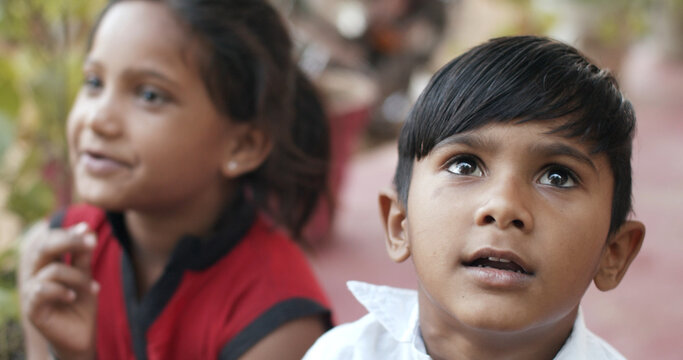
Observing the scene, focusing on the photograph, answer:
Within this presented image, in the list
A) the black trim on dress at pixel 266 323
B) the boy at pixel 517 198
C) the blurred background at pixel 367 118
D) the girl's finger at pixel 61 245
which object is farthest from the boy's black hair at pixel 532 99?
the girl's finger at pixel 61 245

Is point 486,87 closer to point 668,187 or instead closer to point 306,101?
point 306,101

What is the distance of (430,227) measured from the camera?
3.00 ft

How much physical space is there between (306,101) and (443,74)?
701 mm

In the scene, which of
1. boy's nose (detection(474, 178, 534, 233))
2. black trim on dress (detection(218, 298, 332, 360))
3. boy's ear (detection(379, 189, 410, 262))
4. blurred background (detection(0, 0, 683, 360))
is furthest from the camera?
blurred background (detection(0, 0, 683, 360))

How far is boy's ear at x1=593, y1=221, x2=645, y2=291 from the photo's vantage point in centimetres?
98

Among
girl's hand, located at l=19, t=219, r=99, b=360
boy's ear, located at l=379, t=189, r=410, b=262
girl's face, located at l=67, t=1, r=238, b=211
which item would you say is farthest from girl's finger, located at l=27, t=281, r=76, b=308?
boy's ear, located at l=379, t=189, r=410, b=262

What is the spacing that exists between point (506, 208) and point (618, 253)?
0.26m

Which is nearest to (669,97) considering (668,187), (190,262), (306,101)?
(668,187)

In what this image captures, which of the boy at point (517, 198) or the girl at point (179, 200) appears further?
the girl at point (179, 200)

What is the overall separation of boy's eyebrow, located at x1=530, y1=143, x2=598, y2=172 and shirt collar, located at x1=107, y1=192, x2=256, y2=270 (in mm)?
730

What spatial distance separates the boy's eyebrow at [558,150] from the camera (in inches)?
34.5

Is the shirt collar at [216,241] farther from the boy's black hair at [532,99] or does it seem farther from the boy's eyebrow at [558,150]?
the boy's eyebrow at [558,150]

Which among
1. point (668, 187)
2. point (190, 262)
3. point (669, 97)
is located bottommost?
point (190, 262)

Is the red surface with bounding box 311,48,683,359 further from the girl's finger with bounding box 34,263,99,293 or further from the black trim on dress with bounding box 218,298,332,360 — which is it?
the girl's finger with bounding box 34,263,99,293
